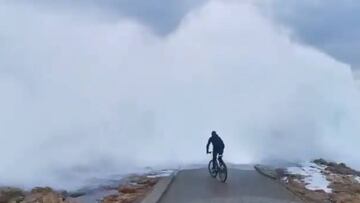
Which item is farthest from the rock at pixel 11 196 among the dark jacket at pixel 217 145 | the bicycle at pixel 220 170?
the dark jacket at pixel 217 145

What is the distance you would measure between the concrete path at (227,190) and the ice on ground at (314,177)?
7.26 feet

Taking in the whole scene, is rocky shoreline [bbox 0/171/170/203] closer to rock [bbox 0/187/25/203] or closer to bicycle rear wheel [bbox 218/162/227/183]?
rock [bbox 0/187/25/203]

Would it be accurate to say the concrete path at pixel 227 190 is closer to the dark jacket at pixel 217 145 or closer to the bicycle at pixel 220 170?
the bicycle at pixel 220 170

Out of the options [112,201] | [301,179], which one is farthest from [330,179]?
[112,201]

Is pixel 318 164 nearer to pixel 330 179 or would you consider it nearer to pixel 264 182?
pixel 330 179

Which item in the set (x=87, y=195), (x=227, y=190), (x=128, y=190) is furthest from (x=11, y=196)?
(x=227, y=190)

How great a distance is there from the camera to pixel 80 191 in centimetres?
2645

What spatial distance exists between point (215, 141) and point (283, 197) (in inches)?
234

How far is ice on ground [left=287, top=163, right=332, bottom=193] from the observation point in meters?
25.0

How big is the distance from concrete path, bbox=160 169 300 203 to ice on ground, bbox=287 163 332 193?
2.21 m

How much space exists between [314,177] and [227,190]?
1099 cm

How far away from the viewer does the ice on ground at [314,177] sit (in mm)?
25031

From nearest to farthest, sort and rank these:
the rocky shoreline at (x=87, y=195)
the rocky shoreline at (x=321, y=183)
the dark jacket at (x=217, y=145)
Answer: the rocky shoreline at (x=87, y=195)
the rocky shoreline at (x=321, y=183)
the dark jacket at (x=217, y=145)

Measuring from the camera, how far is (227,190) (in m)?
19.9
